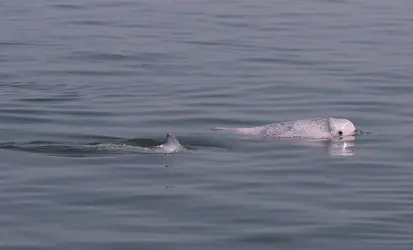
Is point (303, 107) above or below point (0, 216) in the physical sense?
above

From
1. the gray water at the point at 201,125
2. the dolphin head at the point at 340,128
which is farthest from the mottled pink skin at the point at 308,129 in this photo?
the gray water at the point at 201,125

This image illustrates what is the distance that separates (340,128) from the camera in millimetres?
14711

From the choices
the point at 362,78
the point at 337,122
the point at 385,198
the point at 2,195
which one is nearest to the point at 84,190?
the point at 2,195

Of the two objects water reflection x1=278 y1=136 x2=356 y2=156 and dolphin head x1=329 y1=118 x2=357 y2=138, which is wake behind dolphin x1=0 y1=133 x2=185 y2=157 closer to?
water reflection x1=278 y1=136 x2=356 y2=156

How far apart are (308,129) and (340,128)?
0.39m

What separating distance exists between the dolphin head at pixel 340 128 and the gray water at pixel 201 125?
0.72ft

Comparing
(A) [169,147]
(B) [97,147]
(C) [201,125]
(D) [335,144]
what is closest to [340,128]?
(D) [335,144]

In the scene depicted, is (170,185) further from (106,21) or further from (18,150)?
(106,21)

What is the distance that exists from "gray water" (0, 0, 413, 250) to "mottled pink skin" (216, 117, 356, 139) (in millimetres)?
238

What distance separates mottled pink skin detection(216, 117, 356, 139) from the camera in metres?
14.6

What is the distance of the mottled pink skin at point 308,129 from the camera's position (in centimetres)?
1456

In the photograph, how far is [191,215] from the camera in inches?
434

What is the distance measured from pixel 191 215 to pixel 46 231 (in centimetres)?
139

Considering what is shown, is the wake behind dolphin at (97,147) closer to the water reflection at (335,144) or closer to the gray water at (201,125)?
the gray water at (201,125)
